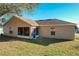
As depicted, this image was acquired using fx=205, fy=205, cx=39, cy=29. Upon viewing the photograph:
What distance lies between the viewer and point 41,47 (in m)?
6.46

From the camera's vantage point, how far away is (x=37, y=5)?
6.57m

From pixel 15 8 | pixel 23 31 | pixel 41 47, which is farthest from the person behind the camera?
pixel 23 31

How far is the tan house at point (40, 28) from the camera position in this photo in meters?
6.93

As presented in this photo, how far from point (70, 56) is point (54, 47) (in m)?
0.67

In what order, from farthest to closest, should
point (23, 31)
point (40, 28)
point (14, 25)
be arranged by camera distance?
point (23, 31) < point (14, 25) < point (40, 28)

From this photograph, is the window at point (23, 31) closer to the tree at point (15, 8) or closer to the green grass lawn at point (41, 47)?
the tree at point (15, 8)

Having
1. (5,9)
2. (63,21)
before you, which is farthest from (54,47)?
(5,9)

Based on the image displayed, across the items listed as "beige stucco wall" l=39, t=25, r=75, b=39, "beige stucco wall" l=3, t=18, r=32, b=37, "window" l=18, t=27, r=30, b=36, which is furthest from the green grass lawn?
"beige stucco wall" l=3, t=18, r=32, b=37

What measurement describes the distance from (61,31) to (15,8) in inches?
72.1

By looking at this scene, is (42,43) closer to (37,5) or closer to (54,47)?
(54,47)

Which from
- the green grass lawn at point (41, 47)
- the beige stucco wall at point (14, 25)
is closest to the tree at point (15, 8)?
the beige stucco wall at point (14, 25)

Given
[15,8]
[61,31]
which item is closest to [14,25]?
[15,8]

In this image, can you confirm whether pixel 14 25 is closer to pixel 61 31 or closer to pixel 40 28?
pixel 40 28

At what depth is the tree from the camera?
688 centimetres
